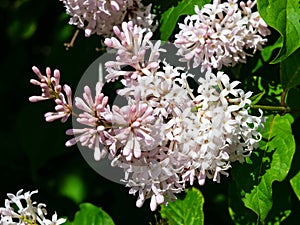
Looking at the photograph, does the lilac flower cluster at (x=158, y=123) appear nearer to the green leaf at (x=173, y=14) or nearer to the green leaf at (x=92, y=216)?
the green leaf at (x=173, y=14)

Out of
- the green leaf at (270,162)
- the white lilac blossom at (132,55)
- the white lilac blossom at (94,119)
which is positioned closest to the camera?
the white lilac blossom at (94,119)

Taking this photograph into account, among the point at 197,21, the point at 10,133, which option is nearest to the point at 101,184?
the point at 10,133

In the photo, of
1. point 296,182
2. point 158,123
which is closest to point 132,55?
point 158,123

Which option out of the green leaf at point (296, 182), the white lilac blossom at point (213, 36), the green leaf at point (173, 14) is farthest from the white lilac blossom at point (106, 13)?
the green leaf at point (296, 182)

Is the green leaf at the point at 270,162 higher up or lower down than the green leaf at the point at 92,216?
higher up

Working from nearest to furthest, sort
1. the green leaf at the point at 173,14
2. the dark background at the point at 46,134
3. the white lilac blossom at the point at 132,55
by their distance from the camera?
the white lilac blossom at the point at 132,55
the green leaf at the point at 173,14
the dark background at the point at 46,134

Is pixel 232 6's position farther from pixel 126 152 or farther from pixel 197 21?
pixel 126 152

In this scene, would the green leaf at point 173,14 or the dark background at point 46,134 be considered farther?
the dark background at point 46,134

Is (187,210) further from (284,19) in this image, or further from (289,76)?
(284,19)
